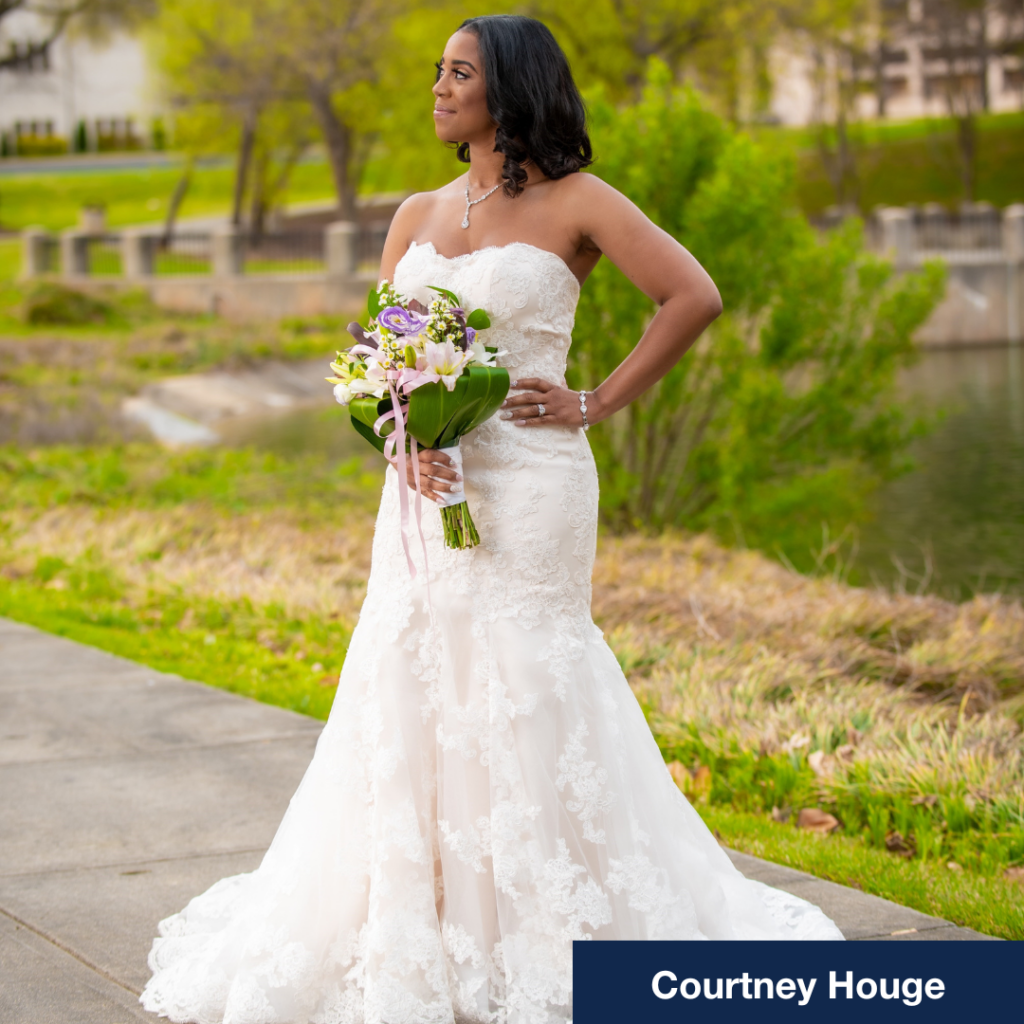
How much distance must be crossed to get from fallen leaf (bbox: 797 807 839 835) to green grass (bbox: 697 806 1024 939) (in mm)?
102

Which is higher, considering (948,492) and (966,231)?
(966,231)

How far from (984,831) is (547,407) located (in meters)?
2.59

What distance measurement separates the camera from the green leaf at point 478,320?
329 cm

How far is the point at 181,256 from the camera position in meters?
39.4

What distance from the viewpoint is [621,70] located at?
35.8 m

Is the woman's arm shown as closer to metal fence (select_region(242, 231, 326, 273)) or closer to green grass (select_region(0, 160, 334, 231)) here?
metal fence (select_region(242, 231, 326, 273))

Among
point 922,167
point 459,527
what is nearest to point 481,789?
point 459,527

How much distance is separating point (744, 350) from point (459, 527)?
7.82 metres

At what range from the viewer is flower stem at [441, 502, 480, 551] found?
3.38 m

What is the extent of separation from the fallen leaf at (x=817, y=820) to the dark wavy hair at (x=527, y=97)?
2.82m

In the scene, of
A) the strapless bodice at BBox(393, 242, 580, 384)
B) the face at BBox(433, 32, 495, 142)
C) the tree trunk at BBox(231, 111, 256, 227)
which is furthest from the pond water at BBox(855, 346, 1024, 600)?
the tree trunk at BBox(231, 111, 256, 227)

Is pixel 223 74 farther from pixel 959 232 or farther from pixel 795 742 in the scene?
pixel 795 742

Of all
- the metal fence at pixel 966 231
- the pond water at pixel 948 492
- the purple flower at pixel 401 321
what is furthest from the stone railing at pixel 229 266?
the purple flower at pixel 401 321

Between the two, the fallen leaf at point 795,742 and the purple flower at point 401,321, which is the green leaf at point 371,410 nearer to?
the purple flower at point 401,321
